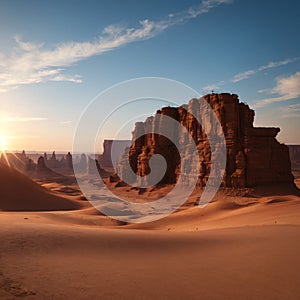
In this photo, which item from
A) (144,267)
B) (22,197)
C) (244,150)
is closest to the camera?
(144,267)

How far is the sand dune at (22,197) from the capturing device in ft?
65.8

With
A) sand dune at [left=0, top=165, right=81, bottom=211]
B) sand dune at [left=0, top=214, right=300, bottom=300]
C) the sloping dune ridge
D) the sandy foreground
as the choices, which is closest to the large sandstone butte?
sand dune at [left=0, top=165, right=81, bottom=211]

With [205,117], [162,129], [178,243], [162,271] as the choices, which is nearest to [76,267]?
[162,271]

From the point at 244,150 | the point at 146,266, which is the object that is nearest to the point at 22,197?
the point at 146,266

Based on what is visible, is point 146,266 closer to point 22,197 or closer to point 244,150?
point 22,197

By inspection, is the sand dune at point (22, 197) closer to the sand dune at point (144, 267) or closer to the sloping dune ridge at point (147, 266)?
the sloping dune ridge at point (147, 266)

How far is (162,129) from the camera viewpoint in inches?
1706

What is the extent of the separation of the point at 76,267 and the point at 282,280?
3.12 metres

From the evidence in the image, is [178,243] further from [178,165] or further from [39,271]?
[178,165]

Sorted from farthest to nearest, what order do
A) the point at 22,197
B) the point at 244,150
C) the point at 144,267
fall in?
the point at 244,150, the point at 22,197, the point at 144,267

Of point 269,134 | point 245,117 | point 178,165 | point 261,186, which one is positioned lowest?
point 261,186

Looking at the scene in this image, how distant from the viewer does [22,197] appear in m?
21.5

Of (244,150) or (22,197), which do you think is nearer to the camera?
(22,197)

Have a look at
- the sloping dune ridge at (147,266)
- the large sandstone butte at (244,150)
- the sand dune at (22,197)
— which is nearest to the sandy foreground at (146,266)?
the sloping dune ridge at (147,266)
